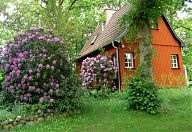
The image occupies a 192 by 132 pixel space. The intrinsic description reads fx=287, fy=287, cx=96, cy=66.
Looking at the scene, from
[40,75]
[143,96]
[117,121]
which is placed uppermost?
[40,75]

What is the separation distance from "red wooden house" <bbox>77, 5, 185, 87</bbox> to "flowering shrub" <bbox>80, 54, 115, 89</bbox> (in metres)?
1.77

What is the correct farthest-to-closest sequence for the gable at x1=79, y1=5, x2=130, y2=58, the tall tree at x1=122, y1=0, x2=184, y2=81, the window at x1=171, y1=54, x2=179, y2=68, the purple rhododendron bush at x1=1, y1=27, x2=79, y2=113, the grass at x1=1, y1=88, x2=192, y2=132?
the window at x1=171, y1=54, x2=179, y2=68 < the gable at x1=79, y1=5, x2=130, y2=58 < the tall tree at x1=122, y1=0, x2=184, y2=81 < the purple rhododendron bush at x1=1, y1=27, x2=79, y2=113 < the grass at x1=1, y1=88, x2=192, y2=132

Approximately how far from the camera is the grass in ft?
30.3

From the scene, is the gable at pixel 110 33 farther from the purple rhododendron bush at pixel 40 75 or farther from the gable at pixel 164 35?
the purple rhododendron bush at pixel 40 75

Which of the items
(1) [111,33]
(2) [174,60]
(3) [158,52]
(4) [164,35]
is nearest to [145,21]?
(1) [111,33]

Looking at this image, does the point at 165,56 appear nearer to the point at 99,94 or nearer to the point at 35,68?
the point at 99,94

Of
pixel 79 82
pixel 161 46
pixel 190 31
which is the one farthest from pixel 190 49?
pixel 79 82

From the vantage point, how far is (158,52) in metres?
22.1

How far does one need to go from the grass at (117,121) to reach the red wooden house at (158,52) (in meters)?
7.80

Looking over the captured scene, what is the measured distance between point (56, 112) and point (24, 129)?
69.8 inches

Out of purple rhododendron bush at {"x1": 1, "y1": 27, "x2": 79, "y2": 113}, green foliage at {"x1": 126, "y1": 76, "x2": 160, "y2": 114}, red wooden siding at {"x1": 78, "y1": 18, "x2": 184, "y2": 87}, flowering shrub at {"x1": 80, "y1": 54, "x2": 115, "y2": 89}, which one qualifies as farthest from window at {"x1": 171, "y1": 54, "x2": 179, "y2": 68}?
purple rhododendron bush at {"x1": 1, "y1": 27, "x2": 79, "y2": 113}

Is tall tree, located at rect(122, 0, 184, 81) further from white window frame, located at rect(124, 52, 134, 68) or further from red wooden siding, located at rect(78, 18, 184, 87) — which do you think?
red wooden siding, located at rect(78, 18, 184, 87)

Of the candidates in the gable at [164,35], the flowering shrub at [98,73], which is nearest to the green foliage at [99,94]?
the flowering shrub at [98,73]

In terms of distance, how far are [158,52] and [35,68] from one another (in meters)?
12.8
